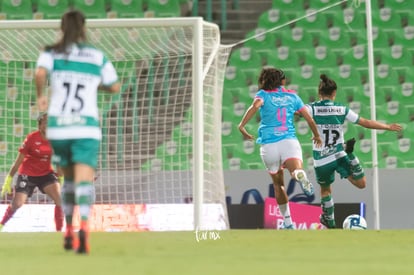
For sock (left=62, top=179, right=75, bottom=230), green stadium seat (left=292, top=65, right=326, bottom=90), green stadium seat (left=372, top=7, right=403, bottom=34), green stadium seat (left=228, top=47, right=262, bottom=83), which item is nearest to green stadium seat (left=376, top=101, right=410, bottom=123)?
green stadium seat (left=292, top=65, right=326, bottom=90)

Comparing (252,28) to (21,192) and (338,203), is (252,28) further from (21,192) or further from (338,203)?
(21,192)

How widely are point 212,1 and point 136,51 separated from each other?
6.32 m

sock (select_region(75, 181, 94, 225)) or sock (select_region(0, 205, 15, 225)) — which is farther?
sock (select_region(0, 205, 15, 225))

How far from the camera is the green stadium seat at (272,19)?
64.5 ft

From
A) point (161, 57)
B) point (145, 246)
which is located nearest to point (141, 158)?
point (161, 57)

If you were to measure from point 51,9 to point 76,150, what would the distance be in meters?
13.2

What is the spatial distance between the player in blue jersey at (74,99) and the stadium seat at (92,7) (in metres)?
12.8

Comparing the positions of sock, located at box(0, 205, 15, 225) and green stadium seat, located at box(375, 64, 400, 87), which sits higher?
green stadium seat, located at box(375, 64, 400, 87)

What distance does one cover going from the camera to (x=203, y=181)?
13086mm

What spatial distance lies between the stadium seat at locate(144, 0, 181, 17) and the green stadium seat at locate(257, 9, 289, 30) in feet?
5.22

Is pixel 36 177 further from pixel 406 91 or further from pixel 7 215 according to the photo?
pixel 406 91

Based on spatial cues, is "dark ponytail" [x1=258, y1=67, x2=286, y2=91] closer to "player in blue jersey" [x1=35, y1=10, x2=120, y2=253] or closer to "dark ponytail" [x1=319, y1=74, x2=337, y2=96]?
"dark ponytail" [x1=319, y1=74, x2=337, y2=96]

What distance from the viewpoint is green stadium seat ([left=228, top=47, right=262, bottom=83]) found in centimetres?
1894

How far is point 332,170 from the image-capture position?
12.8 meters
